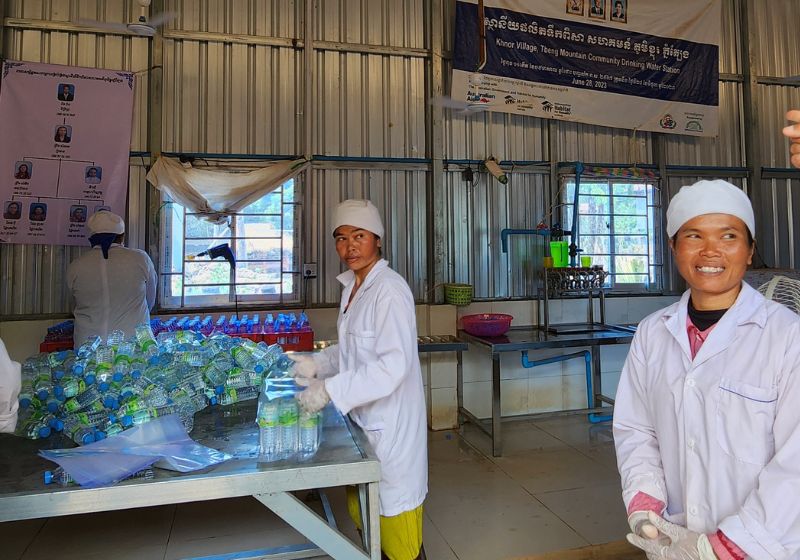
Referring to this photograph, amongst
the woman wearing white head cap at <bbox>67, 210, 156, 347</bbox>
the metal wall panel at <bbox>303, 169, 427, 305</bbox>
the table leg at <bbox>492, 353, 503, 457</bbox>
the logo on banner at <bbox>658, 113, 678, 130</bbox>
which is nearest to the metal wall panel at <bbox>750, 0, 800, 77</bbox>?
the logo on banner at <bbox>658, 113, 678, 130</bbox>

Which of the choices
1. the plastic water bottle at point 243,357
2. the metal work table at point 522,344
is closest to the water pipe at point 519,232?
the metal work table at point 522,344

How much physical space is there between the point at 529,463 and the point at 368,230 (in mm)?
2425

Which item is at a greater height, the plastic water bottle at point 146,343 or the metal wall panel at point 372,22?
the metal wall panel at point 372,22

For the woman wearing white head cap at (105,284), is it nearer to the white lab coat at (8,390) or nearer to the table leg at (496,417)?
the white lab coat at (8,390)

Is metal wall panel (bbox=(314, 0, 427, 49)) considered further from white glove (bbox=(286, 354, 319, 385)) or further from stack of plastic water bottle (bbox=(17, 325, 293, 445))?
white glove (bbox=(286, 354, 319, 385))

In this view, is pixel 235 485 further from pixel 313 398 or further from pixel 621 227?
pixel 621 227

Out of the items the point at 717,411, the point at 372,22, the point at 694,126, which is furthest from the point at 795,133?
the point at 694,126

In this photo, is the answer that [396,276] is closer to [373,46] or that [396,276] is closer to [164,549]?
[164,549]

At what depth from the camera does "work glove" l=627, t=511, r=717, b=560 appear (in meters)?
1.04

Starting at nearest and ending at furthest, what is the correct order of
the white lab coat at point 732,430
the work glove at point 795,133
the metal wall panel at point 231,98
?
the white lab coat at point 732,430
the work glove at point 795,133
the metal wall panel at point 231,98

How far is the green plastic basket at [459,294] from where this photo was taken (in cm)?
426

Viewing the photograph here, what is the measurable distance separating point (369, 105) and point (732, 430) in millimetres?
3968

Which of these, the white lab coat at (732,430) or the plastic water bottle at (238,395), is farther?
the plastic water bottle at (238,395)

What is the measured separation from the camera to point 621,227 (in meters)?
4.90
